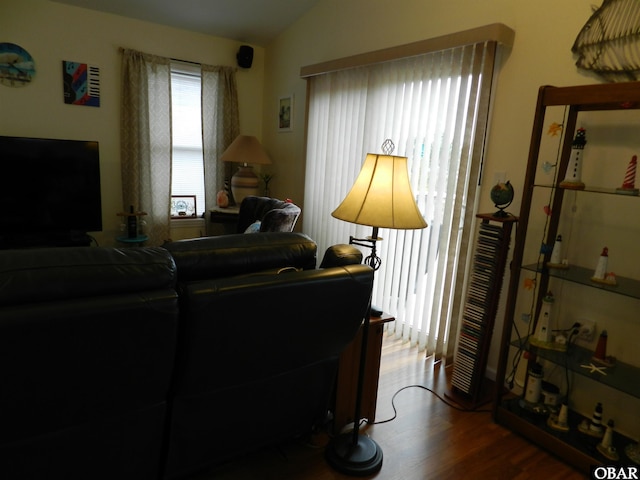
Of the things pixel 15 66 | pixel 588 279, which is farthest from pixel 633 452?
pixel 15 66

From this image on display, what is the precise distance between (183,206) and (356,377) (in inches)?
123

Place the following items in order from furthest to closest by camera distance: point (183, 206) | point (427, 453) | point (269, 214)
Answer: point (183, 206), point (269, 214), point (427, 453)

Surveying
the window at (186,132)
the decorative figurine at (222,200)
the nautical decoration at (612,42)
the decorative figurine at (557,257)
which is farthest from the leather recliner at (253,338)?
the window at (186,132)

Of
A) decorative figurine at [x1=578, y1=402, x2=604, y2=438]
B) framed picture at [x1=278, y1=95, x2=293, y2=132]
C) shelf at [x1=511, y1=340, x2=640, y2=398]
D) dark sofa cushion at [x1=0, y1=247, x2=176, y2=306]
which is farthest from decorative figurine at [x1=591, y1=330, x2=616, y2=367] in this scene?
framed picture at [x1=278, y1=95, x2=293, y2=132]

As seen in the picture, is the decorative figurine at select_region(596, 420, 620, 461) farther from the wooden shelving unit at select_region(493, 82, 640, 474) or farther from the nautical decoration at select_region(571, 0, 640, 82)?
the nautical decoration at select_region(571, 0, 640, 82)

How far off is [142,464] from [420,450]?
1.19 meters

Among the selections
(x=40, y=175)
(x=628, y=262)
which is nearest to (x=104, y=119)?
(x=40, y=175)

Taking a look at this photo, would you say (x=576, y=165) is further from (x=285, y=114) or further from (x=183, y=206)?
(x=183, y=206)

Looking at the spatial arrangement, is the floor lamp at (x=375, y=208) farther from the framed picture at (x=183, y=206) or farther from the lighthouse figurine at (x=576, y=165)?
the framed picture at (x=183, y=206)

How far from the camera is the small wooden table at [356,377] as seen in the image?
187cm

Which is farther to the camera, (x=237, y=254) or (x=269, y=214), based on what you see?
(x=269, y=214)

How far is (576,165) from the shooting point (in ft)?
6.03

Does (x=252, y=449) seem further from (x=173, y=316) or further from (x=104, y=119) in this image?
(x=104, y=119)

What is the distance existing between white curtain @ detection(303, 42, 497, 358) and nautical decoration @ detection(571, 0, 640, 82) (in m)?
0.47
